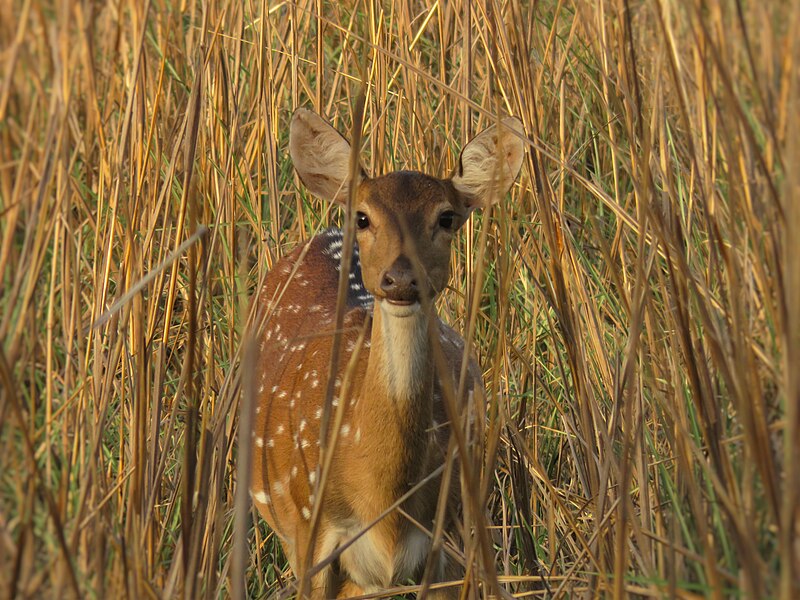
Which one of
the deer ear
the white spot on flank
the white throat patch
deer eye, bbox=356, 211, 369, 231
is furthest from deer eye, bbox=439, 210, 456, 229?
the white spot on flank

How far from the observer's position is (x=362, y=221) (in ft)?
10.9

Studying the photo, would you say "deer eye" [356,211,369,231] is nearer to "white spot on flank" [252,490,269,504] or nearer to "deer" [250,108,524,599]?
"deer" [250,108,524,599]

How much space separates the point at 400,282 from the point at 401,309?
0.49 feet

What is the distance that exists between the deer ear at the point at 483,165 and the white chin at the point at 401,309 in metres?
0.43

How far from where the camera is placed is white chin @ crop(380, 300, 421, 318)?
121 inches

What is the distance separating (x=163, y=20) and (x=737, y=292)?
3.30 meters

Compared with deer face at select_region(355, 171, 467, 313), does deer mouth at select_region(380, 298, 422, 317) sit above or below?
below

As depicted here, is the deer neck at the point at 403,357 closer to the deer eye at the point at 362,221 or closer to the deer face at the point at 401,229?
the deer face at the point at 401,229

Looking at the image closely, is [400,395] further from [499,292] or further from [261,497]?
[261,497]

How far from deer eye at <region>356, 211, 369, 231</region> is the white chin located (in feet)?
0.99

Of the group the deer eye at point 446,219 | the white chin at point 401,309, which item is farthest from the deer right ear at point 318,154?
the white chin at point 401,309

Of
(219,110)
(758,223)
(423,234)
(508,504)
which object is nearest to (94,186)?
(219,110)

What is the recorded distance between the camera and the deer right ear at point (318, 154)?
3.38 meters

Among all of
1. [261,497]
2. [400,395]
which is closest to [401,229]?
[400,395]
